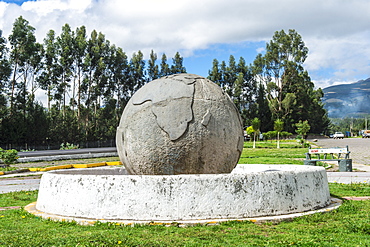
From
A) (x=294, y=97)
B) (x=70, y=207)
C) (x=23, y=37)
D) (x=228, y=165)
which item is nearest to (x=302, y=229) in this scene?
(x=228, y=165)

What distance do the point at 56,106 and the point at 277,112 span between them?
3748cm

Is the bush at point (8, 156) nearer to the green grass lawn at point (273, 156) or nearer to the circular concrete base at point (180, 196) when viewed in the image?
the green grass lawn at point (273, 156)

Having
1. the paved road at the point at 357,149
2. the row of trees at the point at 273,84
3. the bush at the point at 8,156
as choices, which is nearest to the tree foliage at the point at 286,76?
the row of trees at the point at 273,84

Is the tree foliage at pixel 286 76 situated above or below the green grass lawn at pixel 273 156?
above

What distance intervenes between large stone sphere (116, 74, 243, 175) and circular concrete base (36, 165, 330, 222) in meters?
1.22

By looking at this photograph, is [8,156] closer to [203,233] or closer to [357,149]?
[203,233]

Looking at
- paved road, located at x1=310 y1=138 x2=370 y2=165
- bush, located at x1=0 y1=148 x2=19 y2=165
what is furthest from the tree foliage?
bush, located at x1=0 y1=148 x2=19 y2=165

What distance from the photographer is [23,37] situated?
42.0 metres

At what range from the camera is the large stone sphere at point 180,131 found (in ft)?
25.0

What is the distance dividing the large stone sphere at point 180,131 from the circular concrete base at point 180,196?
1.22 metres

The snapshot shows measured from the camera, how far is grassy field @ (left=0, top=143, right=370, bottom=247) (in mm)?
5113

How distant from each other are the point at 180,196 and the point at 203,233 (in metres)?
0.92

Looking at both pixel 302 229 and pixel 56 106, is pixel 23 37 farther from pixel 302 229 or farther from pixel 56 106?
pixel 302 229

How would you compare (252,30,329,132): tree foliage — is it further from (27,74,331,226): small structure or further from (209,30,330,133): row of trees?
(27,74,331,226): small structure
